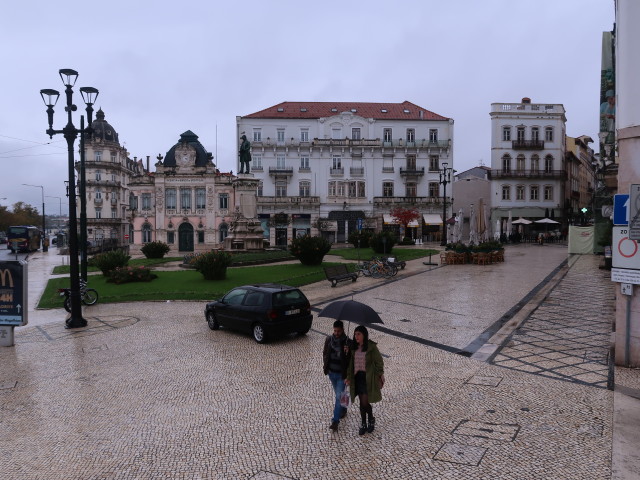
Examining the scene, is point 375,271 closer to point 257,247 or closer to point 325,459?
point 257,247

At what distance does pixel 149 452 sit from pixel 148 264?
2708 cm

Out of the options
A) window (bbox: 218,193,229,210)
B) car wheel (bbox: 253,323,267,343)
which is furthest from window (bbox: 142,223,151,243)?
→ car wheel (bbox: 253,323,267,343)

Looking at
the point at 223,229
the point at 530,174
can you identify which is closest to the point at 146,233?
the point at 223,229

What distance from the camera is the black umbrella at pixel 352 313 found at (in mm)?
7262

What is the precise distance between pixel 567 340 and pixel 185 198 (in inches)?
1960

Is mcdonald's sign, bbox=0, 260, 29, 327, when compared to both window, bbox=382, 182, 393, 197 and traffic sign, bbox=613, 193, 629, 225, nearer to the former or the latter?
traffic sign, bbox=613, 193, 629, 225

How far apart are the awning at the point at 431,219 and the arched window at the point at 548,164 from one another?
13525 mm

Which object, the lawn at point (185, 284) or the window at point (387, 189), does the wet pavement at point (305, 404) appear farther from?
the window at point (387, 189)

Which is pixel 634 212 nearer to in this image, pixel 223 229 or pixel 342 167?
pixel 342 167

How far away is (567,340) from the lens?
38.9ft

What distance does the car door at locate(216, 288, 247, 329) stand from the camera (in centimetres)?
1291

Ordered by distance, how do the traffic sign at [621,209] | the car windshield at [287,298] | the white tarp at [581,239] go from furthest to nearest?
the white tarp at [581,239] < the car windshield at [287,298] < the traffic sign at [621,209]

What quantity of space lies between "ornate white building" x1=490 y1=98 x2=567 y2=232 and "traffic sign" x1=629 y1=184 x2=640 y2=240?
49.8 metres

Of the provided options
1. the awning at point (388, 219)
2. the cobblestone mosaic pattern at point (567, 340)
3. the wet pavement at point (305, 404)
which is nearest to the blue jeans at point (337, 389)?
the wet pavement at point (305, 404)
